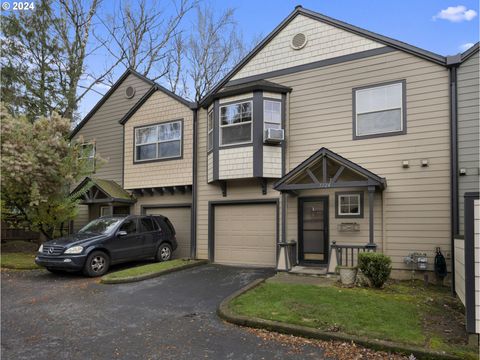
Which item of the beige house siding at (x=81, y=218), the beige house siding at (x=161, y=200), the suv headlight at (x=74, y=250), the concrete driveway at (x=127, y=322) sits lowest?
the concrete driveway at (x=127, y=322)

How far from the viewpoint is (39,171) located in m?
12.3

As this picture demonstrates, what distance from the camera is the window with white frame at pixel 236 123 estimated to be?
11.5 meters

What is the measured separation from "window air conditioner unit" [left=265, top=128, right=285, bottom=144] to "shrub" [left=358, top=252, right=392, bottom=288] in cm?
435

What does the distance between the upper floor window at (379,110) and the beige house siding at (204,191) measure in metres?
3.88

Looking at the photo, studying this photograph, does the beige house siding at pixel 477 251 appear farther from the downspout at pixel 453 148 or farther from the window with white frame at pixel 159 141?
the window with white frame at pixel 159 141

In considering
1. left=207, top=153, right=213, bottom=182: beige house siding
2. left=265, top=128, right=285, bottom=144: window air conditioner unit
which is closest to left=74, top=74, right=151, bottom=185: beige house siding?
left=207, top=153, right=213, bottom=182: beige house siding

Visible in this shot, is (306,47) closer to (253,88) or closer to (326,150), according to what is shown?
(253,88)

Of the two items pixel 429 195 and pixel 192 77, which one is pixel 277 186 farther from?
pixel 192 77

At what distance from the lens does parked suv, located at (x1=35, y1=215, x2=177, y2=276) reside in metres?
9.94

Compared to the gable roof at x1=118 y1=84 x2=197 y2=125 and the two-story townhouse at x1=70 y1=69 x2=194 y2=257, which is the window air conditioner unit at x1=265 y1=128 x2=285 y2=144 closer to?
the two-story townhouse at x1=70 y1=69 x2=194 y2=257

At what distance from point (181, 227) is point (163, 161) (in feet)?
8.36

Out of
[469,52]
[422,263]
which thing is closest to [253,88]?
[469,52]

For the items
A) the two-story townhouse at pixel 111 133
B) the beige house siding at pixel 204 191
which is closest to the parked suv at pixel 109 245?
the beige house siding at pixel 204 191

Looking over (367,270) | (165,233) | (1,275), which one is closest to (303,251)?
(367,270)
